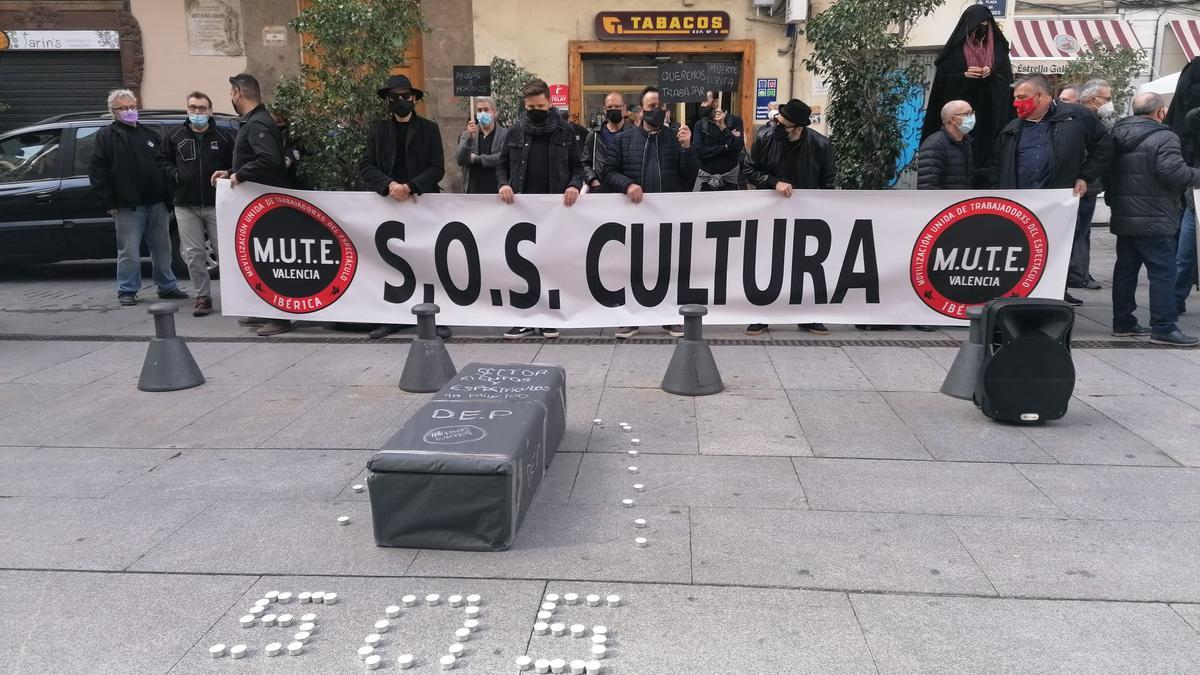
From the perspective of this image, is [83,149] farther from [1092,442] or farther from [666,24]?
[1092,442]

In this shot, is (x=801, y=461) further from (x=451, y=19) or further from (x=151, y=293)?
(x=451, y=19)

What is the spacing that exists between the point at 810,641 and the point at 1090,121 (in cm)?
641

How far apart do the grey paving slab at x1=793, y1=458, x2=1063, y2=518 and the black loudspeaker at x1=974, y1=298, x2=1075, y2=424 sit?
2.31 ft

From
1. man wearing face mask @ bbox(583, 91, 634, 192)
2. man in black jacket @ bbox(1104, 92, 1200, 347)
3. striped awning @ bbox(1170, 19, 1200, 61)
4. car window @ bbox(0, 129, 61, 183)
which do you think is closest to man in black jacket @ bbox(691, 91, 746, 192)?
man wearing face mask @ bbox(583, 91, 634, 192)

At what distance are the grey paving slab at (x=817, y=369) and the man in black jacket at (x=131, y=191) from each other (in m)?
6.47

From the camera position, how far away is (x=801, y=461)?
16.1ft

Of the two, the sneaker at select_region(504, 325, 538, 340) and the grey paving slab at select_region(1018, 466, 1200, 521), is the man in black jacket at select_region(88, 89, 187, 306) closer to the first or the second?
the sneaker at select_region(504, 325, 538, 340)

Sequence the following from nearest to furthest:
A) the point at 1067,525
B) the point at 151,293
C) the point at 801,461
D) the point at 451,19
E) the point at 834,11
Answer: the point at 1067,525, the point at 801,461, the point at 834,11, the point at 151,293, the point at 451,19

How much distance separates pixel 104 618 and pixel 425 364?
3.10 m

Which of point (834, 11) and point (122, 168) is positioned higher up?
point (834, 11)

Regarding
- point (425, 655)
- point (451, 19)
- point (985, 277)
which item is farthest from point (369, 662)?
point (451, 19)

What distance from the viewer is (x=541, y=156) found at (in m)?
7.88

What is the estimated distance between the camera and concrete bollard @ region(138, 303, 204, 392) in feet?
21.0

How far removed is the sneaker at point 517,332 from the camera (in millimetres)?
7926
